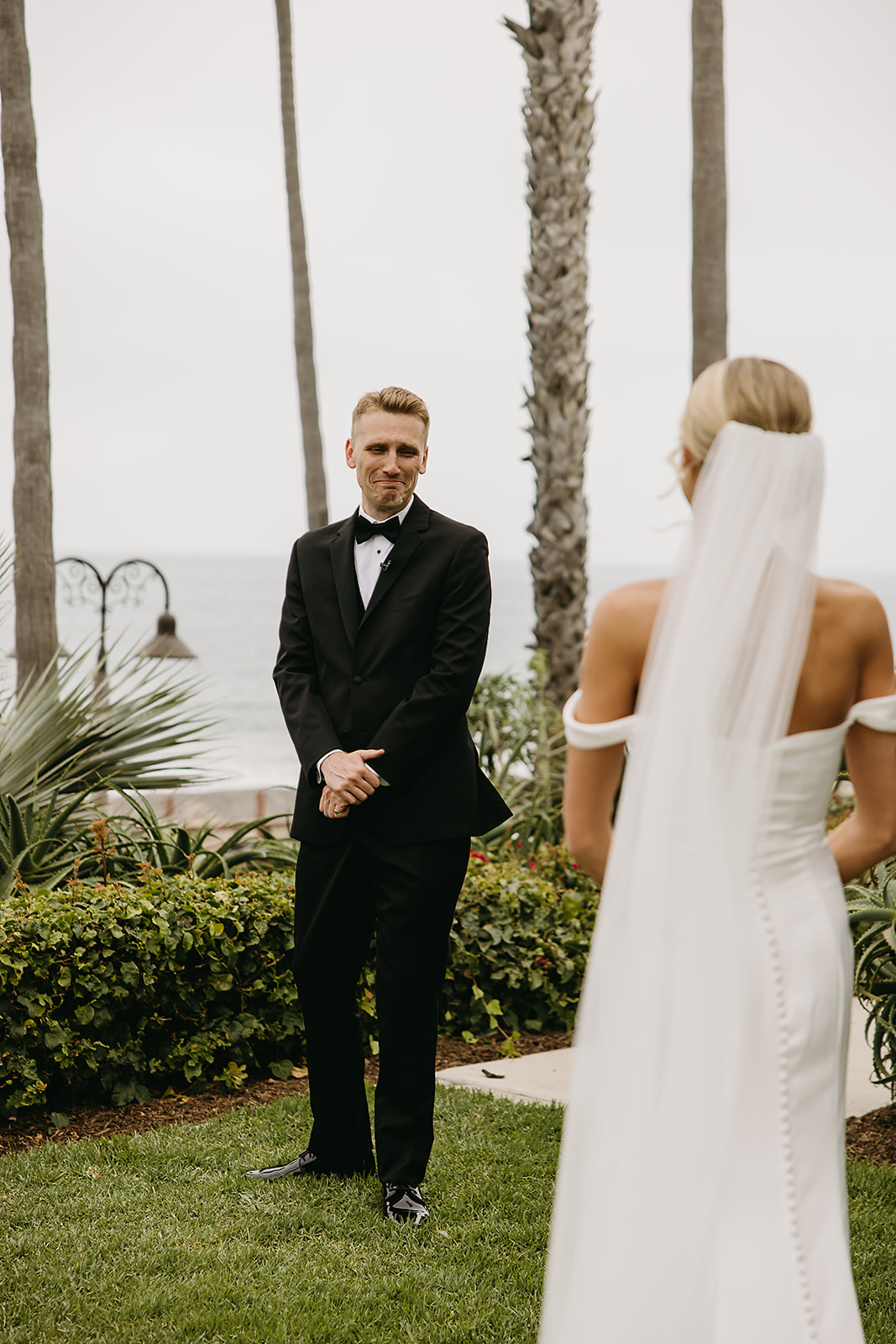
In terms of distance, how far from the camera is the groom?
3641mm

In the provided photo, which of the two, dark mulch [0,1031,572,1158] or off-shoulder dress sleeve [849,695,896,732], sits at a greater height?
off-shoulder dress sleeve [849,695,896,732]

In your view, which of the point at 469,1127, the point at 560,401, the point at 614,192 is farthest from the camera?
the point at 614,192

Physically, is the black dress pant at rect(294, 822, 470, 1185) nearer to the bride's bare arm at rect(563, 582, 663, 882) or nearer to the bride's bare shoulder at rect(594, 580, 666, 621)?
the bride's bare arm at rect(563, 582, 663, 882)

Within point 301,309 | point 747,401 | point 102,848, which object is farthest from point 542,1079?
point 301,309

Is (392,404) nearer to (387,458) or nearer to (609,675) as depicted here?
(387,458)

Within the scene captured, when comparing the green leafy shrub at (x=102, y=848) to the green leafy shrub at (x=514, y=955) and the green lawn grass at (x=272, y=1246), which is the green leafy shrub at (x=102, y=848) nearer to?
the green leafy shrub at (x=514, y=955)

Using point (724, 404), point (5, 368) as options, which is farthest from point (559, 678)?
point (5, 368)

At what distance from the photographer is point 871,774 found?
2199 mm

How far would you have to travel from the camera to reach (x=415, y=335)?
236 ft

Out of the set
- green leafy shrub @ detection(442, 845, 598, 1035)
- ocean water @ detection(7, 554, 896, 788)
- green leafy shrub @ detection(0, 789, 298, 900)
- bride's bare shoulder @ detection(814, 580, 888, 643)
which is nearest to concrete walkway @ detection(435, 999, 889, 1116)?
green leafy shrub @ detection(442, 845, 598, 1035)

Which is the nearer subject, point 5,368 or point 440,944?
point 440,944

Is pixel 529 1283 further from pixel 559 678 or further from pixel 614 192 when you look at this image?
pixel 614 192

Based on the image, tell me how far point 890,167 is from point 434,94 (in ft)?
100

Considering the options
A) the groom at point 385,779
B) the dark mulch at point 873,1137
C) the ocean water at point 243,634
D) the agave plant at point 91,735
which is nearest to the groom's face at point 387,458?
the groom at point 385,779
